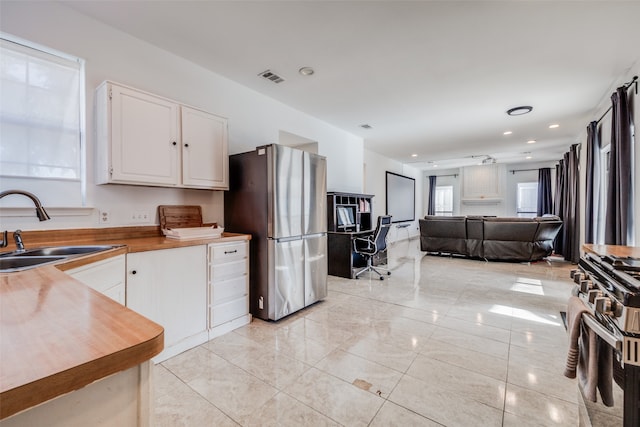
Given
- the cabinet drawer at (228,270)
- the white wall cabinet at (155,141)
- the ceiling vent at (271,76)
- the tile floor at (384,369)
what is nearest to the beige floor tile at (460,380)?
the tile floor at (384,369)

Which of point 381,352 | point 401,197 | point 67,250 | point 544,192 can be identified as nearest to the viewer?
point 67,250

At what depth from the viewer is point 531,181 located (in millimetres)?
9430

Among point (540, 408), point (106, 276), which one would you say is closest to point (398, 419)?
point (540, 408)

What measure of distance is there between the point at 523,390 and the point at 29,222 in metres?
3.56

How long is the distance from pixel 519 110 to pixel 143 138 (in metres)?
5.06

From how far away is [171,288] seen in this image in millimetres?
2180

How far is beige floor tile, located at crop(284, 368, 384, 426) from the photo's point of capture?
1.57m

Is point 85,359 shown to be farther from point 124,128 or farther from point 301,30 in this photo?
point 301,30

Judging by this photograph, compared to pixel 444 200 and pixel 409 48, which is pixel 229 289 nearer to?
pixel 409 48

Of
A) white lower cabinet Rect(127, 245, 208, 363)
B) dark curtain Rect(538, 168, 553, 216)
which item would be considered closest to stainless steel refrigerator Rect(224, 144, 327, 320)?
white lower cabinet Rect(127, 245, 208, 363)

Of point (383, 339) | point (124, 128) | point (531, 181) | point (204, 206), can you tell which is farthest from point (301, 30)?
point (531, 181)

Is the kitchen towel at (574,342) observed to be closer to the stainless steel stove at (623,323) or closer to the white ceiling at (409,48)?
the stainless steel stove at (623,323)

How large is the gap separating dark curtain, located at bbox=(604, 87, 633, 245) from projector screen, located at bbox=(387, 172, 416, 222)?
17.1 ft

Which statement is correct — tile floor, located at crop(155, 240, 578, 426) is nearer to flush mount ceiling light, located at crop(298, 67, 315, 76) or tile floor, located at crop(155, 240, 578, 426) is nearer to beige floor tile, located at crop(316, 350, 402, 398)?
beige floor tile, located at crop(316, 350, 402, 398)
